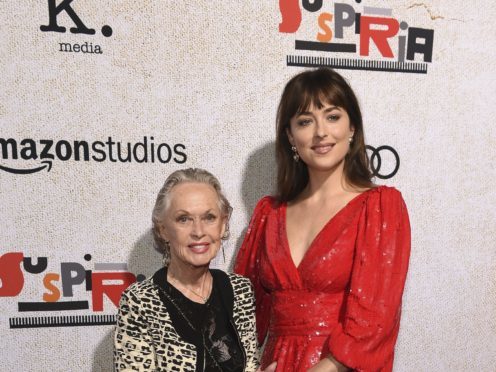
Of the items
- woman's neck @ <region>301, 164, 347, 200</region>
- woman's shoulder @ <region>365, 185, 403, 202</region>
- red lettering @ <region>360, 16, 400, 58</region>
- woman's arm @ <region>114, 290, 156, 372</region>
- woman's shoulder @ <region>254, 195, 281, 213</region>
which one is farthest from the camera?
red lettering @ <region>360, 16, 400, 58</region>

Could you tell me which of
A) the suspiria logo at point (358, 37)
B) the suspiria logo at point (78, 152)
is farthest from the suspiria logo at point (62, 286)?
the suspiria logo at point (358, 37)

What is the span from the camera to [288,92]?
124 centimetres

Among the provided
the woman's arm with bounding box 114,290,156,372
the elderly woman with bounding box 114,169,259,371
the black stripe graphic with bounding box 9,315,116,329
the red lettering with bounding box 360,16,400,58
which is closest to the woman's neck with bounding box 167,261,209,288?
the elderly woman with bounding box 114,169,259,371

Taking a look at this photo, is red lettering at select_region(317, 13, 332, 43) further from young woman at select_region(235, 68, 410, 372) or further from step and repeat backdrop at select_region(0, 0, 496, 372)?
young woman at select_region(235, 68, 410, 372)

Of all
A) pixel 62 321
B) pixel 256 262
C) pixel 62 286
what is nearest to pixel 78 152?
pixel 62 286

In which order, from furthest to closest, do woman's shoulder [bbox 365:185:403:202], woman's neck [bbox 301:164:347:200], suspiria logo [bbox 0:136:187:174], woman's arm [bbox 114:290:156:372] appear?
suspiria logo [bbox 0:136:187:174]
woman's neck [bbox 301:164:347:200]
woman's shoulder [bbox 365:185:403:202]
woman's arm [bbox 114:290:156:372]

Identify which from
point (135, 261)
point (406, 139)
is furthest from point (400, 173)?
point (135, 261)

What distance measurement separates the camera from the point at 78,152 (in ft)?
4.93

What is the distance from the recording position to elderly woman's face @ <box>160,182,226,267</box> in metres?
1.06

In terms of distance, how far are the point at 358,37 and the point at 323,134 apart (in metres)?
0.63

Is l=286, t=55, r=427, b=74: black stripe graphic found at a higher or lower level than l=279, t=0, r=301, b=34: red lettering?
lower

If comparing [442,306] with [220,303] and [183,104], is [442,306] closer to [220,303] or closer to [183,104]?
[220,303]

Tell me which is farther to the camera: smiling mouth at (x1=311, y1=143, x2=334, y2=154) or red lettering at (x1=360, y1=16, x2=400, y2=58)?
red lettering at (x1=360, y1=16, x2=400, y2=58)

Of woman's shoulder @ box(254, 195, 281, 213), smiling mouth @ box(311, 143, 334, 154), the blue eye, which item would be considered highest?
the blue eye
